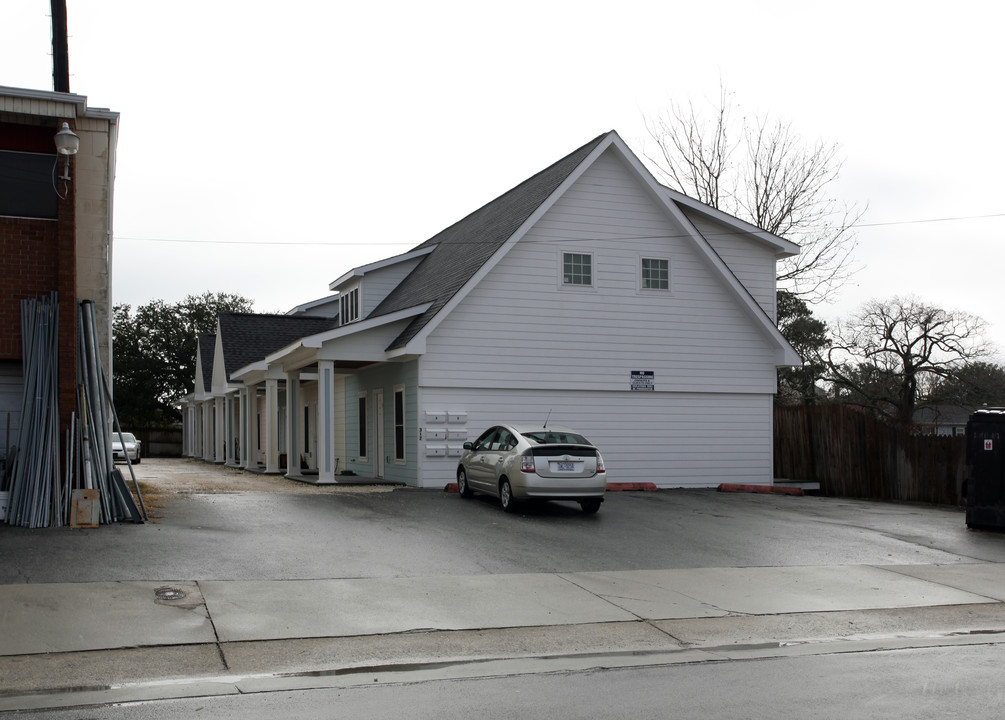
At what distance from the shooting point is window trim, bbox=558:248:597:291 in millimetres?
22344

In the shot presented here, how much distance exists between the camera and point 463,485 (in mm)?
18938

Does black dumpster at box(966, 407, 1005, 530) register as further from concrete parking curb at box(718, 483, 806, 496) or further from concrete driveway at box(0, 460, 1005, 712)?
concrete parking curb at box(718, 483, 806, 496)

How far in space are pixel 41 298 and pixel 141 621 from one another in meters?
7.39

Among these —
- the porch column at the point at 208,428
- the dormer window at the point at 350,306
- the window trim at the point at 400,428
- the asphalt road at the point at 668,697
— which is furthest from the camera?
the porch column at the point at 208,428

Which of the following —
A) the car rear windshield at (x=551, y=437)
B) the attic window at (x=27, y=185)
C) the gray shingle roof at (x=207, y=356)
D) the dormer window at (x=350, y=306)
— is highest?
the attic window at (x=27, y=185)

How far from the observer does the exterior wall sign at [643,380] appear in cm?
2289

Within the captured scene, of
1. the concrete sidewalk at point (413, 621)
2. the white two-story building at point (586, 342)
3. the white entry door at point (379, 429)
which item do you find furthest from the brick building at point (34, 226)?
the white entry door at point (379, 429)

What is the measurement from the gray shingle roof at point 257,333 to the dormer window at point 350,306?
7.52m

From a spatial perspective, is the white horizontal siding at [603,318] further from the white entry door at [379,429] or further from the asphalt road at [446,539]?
the asphalt road at [446,539]

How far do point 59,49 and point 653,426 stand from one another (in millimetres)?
14689

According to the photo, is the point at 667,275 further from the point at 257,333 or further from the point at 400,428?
the point at 257,333

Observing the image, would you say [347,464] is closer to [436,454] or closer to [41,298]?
[436,454]

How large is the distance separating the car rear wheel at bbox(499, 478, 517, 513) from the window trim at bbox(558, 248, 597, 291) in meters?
6.85

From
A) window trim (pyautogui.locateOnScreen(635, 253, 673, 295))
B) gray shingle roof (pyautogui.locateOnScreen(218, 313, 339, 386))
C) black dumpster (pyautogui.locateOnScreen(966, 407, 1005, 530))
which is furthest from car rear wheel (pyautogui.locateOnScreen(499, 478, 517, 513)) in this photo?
gray shingle roof (pyautogui.locateOnScreen(218, 313, 339, 386))
